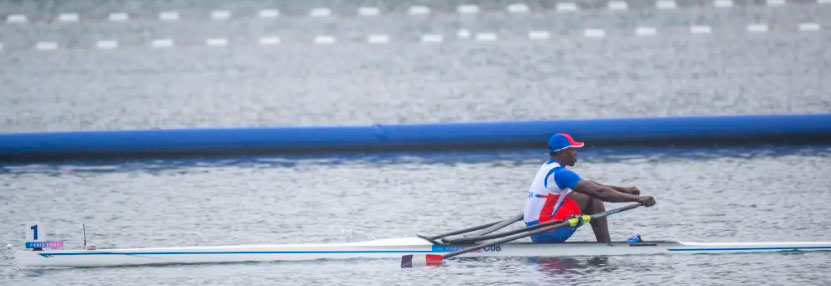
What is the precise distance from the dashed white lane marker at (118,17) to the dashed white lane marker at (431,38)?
15.7 feet

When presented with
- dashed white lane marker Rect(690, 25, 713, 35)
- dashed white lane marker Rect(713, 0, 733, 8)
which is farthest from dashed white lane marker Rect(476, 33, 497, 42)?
dashed white lane marker Rect(713, 0, 733, 8)

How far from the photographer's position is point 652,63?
19.2 m

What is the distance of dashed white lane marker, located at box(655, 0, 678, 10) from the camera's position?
71.4 ft

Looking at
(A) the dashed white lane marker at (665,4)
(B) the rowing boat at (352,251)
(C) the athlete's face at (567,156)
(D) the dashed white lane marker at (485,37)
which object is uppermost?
(A) the dashed white lane marker at (665,4)

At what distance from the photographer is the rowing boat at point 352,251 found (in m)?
9.71

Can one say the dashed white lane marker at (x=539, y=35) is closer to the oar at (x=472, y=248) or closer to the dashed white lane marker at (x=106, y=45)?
the dashed white lane marker at (x=106, y=45)

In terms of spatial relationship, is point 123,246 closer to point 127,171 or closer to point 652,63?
point 127,171

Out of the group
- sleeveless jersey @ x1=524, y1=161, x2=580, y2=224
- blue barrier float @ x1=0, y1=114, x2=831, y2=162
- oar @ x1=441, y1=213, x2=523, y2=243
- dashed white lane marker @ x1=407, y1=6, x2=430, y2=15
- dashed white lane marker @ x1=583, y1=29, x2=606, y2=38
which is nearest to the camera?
sleeveless jersey @ x1=524, y1=161, x2=580, y2=224

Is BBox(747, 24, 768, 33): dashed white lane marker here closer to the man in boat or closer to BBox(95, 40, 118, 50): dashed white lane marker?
BBox(95, 40, 118, 50): dashed white lane marker

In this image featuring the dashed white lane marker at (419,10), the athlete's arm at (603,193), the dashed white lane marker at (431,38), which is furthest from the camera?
the dashed white lane marker at (419,10)

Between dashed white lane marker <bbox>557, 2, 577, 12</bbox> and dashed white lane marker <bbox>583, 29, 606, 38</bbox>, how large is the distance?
108 cm

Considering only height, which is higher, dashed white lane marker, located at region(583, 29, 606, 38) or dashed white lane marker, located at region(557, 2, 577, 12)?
dashed white lane marker, located at region(557, 2, 577, 12)

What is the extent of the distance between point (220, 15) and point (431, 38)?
3539 mm

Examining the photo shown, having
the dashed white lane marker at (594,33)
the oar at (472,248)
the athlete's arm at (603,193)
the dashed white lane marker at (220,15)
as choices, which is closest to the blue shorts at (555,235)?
the oar at (472,248)
